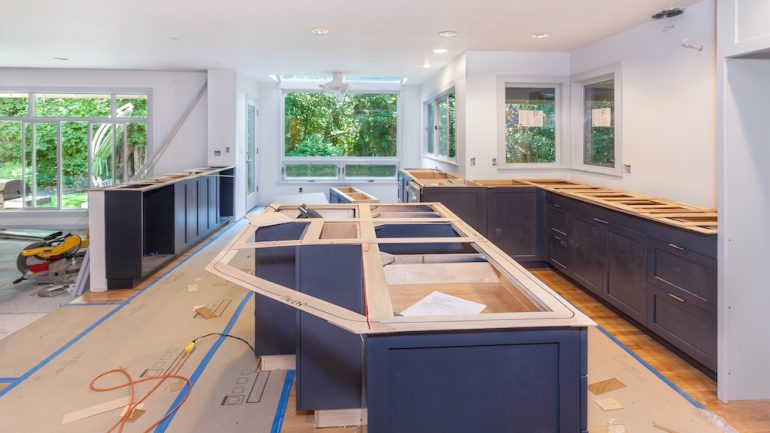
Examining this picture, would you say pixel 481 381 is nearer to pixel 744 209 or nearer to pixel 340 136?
pixel 744 209

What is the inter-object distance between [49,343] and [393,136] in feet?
26.4

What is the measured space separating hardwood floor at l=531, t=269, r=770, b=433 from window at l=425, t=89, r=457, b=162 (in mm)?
3300

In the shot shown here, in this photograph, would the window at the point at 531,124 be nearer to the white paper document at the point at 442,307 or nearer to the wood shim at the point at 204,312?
the wood shim at the point at 204,312

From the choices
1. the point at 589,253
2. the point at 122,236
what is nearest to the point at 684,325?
the point at 589,253

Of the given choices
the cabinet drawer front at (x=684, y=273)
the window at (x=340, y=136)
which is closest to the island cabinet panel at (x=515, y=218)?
the cabinet drawer front at (x=684, y=273)

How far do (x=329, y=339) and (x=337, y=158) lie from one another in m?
8.27

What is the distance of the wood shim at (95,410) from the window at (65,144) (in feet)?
23.0

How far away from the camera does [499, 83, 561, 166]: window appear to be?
20.1 ft

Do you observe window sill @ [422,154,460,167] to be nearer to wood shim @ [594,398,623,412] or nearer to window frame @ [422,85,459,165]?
window frame @ [422,85,459,165]

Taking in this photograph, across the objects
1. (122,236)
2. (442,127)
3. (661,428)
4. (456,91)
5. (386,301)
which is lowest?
(661,428)

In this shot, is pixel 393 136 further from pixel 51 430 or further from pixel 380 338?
pixel 380 338

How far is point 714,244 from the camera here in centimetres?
283

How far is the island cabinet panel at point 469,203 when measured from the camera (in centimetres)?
549

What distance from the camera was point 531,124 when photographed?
6133 millimetres
